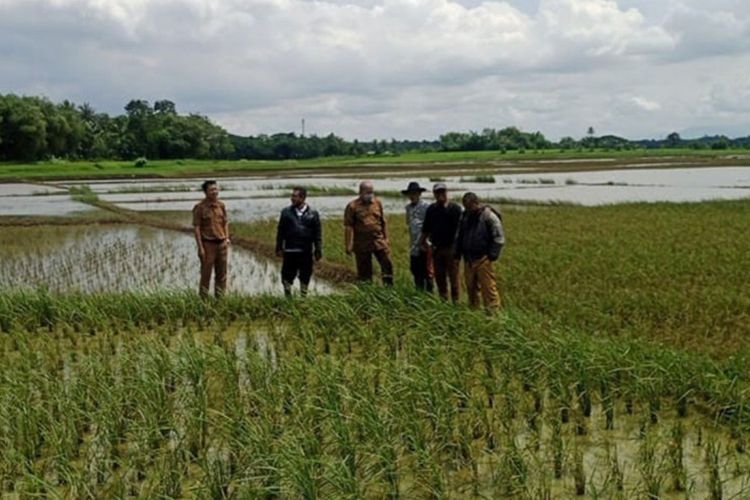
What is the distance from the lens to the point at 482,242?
7.93 m

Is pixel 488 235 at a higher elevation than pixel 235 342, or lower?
higher

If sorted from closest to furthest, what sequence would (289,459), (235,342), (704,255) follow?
(289,459) < (235,342) < (704,255)

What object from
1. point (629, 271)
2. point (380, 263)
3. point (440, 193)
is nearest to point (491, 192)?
point (629, 271)

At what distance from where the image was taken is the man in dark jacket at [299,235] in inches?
344

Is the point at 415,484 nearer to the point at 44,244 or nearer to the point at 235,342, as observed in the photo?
the point at 235,342

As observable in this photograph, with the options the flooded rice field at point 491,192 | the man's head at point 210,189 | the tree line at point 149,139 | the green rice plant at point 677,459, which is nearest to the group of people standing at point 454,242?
the man's head at point 210,189

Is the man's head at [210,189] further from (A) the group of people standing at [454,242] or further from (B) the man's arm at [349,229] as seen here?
(A) the group of people standing at [454,242]

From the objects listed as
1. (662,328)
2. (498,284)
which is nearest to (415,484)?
(662,328)

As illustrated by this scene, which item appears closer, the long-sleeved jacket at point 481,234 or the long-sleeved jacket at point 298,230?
the long-sleeved jacket at point 481,234

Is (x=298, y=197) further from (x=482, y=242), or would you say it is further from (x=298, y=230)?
(x=482, y=242)

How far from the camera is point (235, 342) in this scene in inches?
300

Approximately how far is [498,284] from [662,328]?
286 cm

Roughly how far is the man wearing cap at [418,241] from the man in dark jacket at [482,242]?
63cm

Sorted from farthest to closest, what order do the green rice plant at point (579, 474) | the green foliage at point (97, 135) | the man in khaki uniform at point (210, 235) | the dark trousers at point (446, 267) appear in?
the green foliage at point (97, 135), the man in khaki uniform at point (210, 235), the dark trousers at point (446, 267), the green rice plant at point (579, 474)
